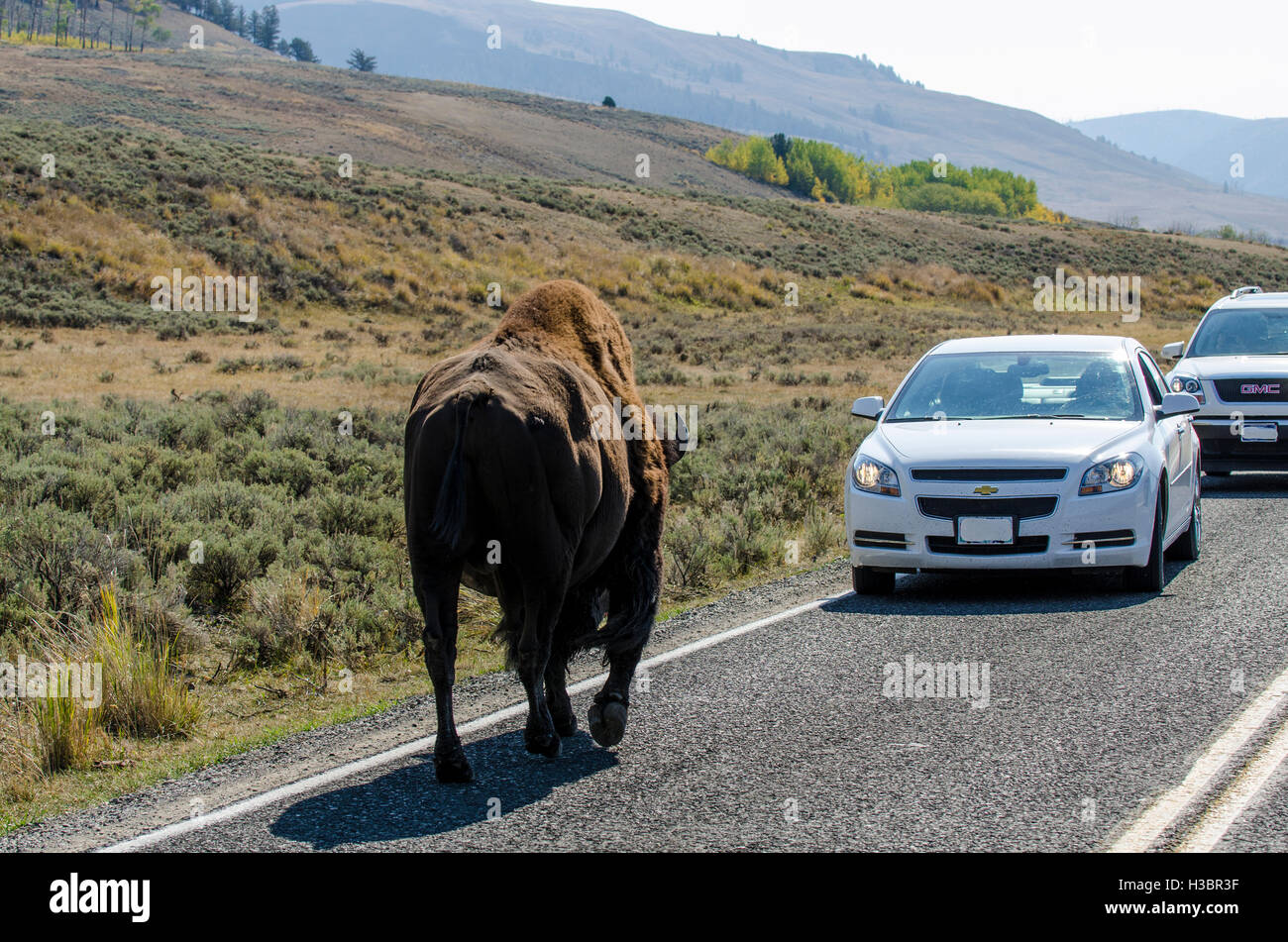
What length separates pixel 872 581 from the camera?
30.1 ft

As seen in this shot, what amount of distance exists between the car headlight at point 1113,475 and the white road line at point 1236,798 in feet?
10.5

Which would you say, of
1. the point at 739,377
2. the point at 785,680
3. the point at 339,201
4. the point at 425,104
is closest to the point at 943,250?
the point at 339,201

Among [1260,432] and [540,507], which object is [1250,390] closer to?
[1260,432]

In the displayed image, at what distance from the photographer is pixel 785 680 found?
6.82 m

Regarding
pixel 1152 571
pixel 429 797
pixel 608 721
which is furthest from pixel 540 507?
pixel 1152 571

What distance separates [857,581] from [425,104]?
133 metres

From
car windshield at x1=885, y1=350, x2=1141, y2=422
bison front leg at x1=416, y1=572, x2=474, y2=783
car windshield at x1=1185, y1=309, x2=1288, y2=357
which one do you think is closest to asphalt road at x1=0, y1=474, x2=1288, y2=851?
bison front leg at x1=416, y1=572, x2=474, y2=783

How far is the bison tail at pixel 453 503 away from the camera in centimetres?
490

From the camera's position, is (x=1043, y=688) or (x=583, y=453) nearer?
(x=583, y=453)

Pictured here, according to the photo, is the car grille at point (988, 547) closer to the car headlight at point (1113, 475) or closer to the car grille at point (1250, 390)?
the car headlight at point (1113, 475)

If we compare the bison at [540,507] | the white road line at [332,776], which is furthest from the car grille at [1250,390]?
the bison at [540,507]

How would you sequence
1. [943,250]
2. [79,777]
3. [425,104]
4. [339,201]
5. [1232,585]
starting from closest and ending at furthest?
1. [79,777]
2. [1232,585]
3. [339,201]
4. [943,250]
5. [425,104]

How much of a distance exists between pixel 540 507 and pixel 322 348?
30.9 meters
